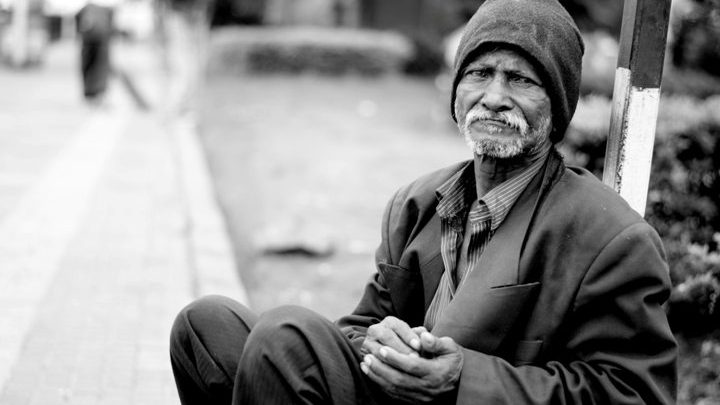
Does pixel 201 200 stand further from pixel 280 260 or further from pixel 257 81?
pixel 257 81

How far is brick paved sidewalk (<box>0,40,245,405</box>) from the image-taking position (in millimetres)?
4160

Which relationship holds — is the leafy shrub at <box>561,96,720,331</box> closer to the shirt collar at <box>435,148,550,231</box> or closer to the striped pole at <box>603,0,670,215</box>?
the striped pole at <box>603,0,670,215</box>

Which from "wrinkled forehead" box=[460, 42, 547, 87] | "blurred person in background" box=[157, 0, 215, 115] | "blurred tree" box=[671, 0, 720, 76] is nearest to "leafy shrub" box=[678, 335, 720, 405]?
"wrinkled forehead" box=[460, 42, 547, 87]

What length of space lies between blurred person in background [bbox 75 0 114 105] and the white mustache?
564 inches

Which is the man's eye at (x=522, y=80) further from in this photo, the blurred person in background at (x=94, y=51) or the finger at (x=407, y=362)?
the blurred person in background at (x=94, y=51)

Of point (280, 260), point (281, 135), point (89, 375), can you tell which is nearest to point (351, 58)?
point (281, 135)

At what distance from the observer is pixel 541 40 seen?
242cm

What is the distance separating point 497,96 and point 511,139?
127 millimetres

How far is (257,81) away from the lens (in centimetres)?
1833

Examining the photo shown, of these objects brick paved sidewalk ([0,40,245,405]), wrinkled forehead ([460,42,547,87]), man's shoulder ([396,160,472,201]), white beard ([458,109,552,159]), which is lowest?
brick paved sidewalk ([0,40,245,405])

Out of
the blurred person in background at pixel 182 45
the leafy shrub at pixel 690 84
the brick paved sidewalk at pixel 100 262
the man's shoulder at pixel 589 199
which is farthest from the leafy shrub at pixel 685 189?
the blurred person in background at pixel 182 45

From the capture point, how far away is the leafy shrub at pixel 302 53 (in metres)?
18.7

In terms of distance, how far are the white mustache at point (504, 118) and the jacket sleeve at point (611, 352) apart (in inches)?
16.9

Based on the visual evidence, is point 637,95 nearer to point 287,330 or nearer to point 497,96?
point 497,96
